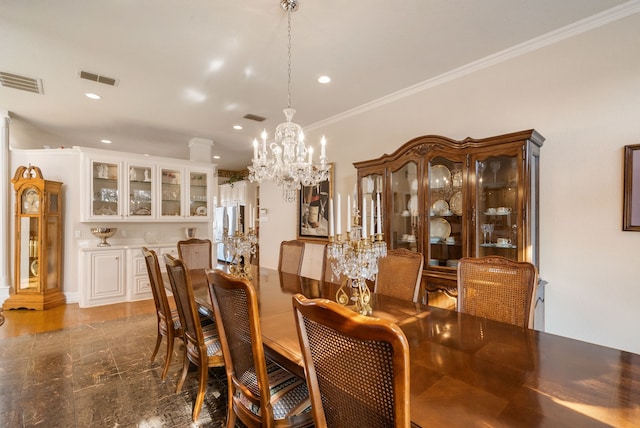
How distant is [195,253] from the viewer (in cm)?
345

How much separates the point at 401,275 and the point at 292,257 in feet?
4.19

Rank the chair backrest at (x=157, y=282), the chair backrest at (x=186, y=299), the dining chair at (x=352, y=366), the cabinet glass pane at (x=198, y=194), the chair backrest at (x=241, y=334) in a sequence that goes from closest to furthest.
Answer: the dining chair at (x=352, y=366)
the chair backrest at (x=241, y=334)
the chair backrest at (x=186, y=299)
the chair backrest at (x=157, y=282)
the cabinet glass pane at (x=198, y=194)

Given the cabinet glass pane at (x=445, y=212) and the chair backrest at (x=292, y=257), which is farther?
the chair backrest at (x=292, y=257)

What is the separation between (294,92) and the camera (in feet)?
11.3

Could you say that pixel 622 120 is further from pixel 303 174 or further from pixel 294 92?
pixel 294 92

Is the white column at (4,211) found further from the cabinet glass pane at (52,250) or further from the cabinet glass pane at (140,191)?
the cabinet glass pane at (140,191)

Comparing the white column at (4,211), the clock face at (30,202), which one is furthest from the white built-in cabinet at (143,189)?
the white column at (4,211)

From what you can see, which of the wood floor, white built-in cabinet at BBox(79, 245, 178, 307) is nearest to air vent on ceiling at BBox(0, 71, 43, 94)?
white built-in cabinet at BBox(79, 245, 178, 307)

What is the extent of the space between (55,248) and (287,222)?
3408 millimetres

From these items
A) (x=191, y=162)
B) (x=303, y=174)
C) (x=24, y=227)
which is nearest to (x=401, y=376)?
(x=303, y=174)

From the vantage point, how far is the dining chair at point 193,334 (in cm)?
169

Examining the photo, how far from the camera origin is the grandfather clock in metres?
4.11

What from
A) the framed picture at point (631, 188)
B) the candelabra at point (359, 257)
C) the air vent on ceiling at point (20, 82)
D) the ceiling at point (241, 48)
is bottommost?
the candelabra at point (359, 257)

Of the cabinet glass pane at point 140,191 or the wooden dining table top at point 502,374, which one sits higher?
the cabinet glass pane at point 140,191
